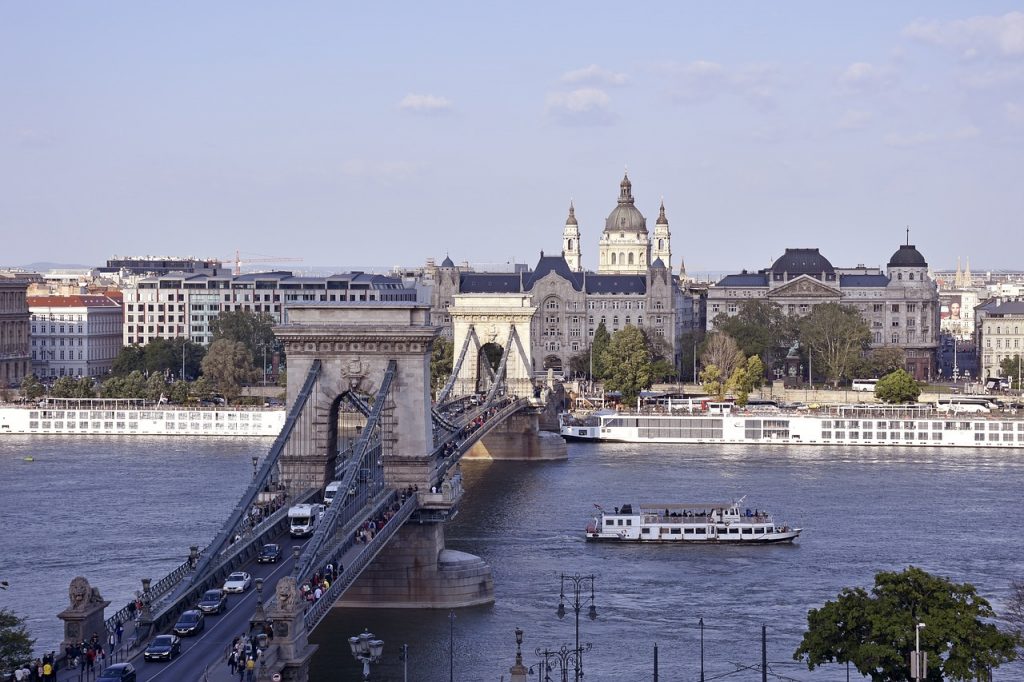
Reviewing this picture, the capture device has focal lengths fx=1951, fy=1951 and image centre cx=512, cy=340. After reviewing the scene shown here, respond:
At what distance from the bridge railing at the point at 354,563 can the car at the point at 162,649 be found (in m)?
2.46

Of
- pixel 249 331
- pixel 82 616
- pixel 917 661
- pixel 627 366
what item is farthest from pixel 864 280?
pixel 82 616

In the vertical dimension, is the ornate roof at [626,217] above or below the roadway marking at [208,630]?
above

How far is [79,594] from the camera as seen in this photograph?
33594 mm

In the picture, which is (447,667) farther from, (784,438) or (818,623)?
(784,438)

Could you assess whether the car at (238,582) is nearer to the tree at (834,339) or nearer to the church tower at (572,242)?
the tree at (834,339)

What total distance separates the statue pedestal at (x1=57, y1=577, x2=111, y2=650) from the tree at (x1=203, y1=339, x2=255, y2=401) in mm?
72755

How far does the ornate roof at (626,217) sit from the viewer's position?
161250 mm

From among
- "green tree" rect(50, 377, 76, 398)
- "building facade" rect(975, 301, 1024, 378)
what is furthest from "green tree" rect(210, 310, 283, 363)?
"building facade" rect(975, 301, 1024, 378)

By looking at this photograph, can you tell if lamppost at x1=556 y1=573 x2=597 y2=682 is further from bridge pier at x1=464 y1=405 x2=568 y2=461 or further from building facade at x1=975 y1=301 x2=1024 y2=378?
building facade at x1=975 y1=301 x2=1024 y2=378

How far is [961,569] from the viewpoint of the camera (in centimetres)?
5197

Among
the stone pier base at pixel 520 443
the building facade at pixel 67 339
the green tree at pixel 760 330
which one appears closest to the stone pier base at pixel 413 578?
the stone pier base at pixel 520 443

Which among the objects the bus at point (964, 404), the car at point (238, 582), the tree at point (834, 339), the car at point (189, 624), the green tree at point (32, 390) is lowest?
the car at point (189, 624)

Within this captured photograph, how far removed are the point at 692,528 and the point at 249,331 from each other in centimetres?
6527

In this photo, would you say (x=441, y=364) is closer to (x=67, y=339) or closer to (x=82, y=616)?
(x=67, y=339)
